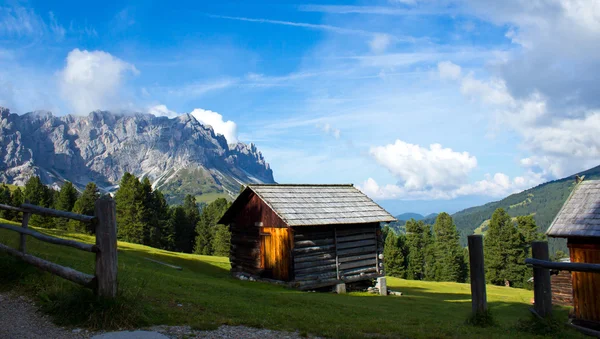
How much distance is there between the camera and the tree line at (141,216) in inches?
2601

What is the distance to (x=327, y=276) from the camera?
2533 centimetres

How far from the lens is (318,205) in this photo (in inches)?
1048

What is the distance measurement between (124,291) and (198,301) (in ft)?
9.92

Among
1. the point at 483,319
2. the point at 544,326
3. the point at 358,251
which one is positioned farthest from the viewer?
the point at 358,251

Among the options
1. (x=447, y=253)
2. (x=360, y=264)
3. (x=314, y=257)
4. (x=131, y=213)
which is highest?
(x=131, y=213)

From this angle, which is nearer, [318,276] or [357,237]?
[318,276]

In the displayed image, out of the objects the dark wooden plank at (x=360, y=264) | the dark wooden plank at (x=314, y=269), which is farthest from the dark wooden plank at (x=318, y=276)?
the dark wooden plank at (x=360, y=264)

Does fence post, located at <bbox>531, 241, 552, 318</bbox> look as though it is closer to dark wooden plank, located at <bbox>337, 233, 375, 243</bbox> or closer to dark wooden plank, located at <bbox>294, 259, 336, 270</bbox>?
dark wooden plank, located at <bbox>294, 259, 336, 270</bbox>

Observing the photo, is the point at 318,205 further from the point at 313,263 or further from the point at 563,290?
the point at 563,290

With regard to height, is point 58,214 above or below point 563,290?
above

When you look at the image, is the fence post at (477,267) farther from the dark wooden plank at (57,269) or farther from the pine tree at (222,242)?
the pine tree at (222,242)

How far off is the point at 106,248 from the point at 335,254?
19441 mm

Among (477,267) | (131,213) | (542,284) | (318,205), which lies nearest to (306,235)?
(318,205)

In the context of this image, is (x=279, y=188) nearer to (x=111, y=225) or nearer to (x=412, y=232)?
(x=111, y=225)
